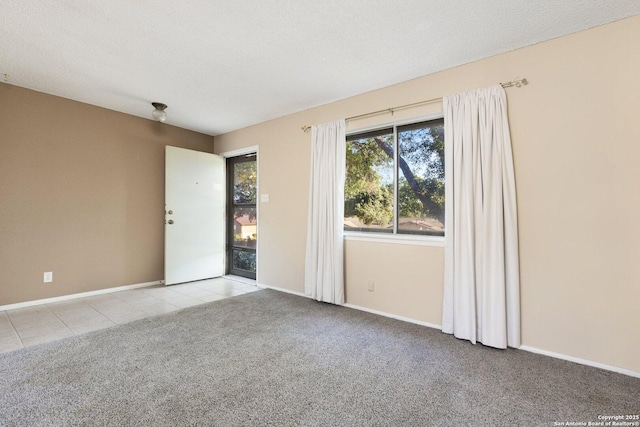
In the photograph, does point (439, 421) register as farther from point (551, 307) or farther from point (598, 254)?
point (598, 254)

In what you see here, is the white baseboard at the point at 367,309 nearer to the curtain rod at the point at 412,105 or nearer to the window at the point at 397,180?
the window at the point at 397,180

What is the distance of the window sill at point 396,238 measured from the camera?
286 centimetres

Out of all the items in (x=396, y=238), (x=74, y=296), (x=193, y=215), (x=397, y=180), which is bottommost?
(x=74, y=296)

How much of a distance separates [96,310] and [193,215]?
184 centimetres

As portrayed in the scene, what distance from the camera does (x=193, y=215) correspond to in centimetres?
469

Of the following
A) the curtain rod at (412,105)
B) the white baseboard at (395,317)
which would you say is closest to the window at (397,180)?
the curtain rod at (412,105)

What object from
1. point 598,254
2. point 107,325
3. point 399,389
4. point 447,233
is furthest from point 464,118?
point 107,325

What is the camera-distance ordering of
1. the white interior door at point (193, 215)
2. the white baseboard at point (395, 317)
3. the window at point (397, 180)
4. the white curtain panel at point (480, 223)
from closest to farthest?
the white curtain panel at point (480, 223) < the white baseboard at point (395, 317) < the window at point (397, 180) < the white interior door at point (193, 215)

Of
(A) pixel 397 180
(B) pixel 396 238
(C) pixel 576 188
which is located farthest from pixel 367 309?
(C) pixel 576 188

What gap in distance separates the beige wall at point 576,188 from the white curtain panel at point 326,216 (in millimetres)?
1044

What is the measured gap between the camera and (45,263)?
347 cm

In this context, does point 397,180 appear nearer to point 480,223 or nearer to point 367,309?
point 480,223

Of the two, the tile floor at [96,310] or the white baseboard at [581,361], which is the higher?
the tile floor at [96,310]

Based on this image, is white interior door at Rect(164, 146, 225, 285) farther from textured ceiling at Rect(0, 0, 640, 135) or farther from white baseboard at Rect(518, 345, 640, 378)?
white baseboard at Rect(518, 345, 640, 378)
